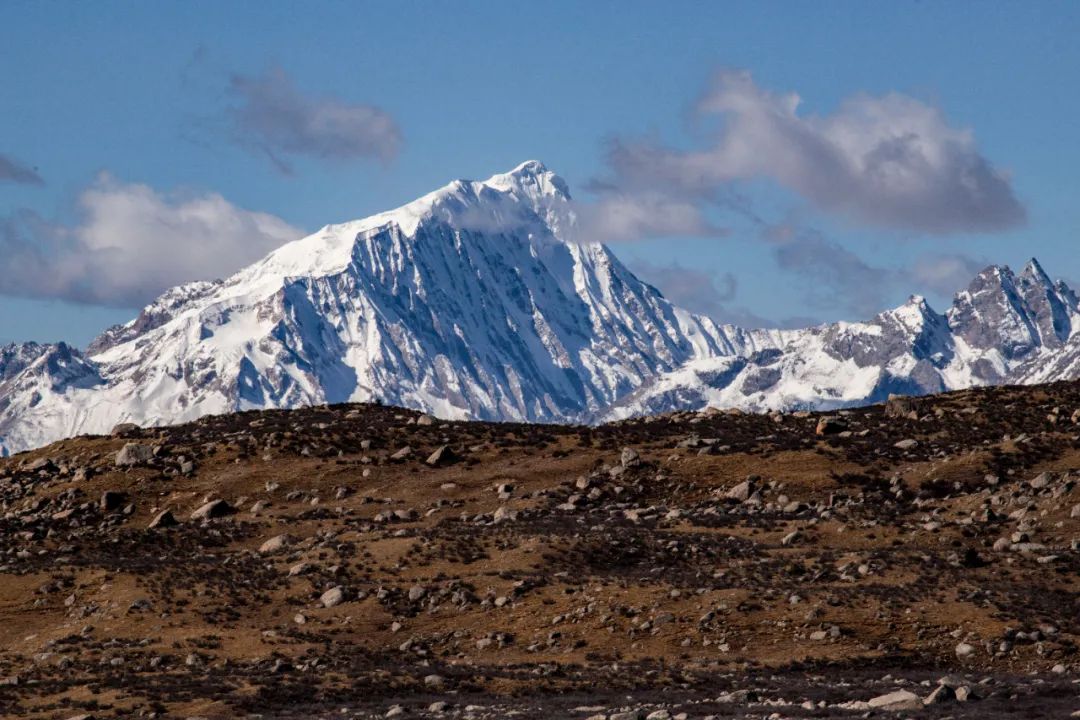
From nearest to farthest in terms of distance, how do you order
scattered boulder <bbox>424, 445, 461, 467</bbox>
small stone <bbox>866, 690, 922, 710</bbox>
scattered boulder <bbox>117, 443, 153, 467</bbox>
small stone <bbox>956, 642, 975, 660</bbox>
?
small stone <bbox>866, 690, 922, 710</bbox>
small stone <bbox>956, 642, 975, 660</bbox>
scattered boulder <bbox>424, 445, 461, 467</bbox>
scattered boulder <bbox>117, 443, 153, 467</bbox>

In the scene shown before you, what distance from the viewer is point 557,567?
66.1 metres

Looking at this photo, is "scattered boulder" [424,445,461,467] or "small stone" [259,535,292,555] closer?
"small stone" [259,535,292,555]

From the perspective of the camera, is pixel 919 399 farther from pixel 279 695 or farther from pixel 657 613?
pixel 279 695

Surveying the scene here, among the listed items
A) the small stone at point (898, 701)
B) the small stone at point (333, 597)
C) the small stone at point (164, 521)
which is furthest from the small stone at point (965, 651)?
the small stone at point (164, 521)

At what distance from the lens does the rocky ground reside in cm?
5066

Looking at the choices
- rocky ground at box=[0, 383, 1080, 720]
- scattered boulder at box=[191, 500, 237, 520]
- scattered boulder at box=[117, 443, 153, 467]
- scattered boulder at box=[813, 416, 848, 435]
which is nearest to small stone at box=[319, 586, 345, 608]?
rocky ground at box=[0, 383, 1080, 720]

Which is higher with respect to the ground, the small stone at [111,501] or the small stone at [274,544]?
the small stone at [111,501]

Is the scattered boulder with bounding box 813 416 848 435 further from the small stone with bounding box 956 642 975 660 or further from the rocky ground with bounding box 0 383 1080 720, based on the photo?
the small stone with bounding box 956 642 975 660

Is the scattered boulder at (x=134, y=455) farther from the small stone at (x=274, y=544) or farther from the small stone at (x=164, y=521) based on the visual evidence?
the small stone at (x=274, y=544)

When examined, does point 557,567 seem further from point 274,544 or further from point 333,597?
point 274,544

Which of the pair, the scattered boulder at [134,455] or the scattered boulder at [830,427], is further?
the scattered boulder at [830,427]

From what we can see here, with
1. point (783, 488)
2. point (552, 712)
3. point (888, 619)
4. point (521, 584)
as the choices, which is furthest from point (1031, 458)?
point (552, 712)

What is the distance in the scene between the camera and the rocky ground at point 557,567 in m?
50.7

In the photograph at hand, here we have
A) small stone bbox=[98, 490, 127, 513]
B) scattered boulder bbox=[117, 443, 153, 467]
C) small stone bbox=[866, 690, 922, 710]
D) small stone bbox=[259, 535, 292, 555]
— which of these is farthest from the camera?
scattered boulder bbox=[117, 443, 153, 467]
